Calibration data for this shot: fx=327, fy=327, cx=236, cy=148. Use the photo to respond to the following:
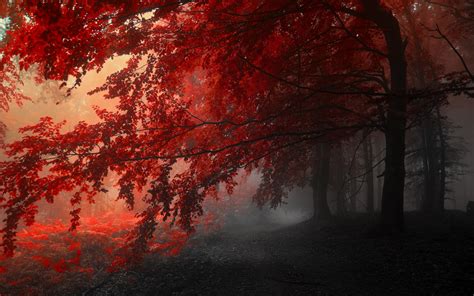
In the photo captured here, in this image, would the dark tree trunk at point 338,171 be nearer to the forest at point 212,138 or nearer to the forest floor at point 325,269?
the forest at point 212,138

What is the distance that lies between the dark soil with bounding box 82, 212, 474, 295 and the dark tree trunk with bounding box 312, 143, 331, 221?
3.29m

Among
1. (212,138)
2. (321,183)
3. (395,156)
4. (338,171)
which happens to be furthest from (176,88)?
(338,171)

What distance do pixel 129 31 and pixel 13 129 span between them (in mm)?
24667

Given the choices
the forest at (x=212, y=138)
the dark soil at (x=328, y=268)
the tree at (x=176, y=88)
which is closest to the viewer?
the tree at (x=176, y=88)

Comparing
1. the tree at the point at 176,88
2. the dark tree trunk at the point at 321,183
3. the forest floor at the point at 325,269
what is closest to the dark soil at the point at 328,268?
the forest floor at the point at 325,269

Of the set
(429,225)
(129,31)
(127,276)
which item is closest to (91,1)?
(129,31)

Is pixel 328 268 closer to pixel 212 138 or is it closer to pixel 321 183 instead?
pixel 212 138

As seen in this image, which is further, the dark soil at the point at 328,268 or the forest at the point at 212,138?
the dark soil at the point at 328,268

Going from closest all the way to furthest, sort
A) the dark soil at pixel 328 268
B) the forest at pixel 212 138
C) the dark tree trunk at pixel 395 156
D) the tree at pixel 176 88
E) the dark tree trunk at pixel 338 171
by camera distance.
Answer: the tree at pixel 176 88
the forest at pixel 212 138
the dark soil at pixel 328 268
the dark tree trunk at pixel 395 156
the dark tree trunk at pixel 338 171

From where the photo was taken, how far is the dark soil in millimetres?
6758

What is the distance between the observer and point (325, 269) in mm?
8414

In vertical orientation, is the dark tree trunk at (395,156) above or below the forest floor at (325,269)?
above

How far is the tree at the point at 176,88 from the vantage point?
19.6ft

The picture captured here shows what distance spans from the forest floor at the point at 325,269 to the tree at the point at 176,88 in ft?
4.10
